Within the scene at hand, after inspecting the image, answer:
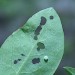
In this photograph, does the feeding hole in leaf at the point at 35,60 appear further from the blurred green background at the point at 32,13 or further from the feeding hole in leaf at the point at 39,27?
the blurred green background at the point at 32,13

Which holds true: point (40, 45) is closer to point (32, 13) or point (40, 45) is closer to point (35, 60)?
point (35, 60)

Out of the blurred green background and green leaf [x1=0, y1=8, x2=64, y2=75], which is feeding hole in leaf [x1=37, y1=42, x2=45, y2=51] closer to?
green leaf [x1=0, y1=8, x2=64, y2=75]

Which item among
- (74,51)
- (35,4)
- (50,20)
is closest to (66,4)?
(35,4)

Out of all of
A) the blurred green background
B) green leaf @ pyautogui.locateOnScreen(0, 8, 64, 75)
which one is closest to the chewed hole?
green leaf @ pyautogui.locateOnScreen(0, 8, 64, 75)

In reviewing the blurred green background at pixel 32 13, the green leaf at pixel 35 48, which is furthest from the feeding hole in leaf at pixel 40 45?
the blurred green background at pixel 32 13

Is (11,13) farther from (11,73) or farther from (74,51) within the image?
(11,73)

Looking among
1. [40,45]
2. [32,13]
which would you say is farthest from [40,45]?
[32,13]
